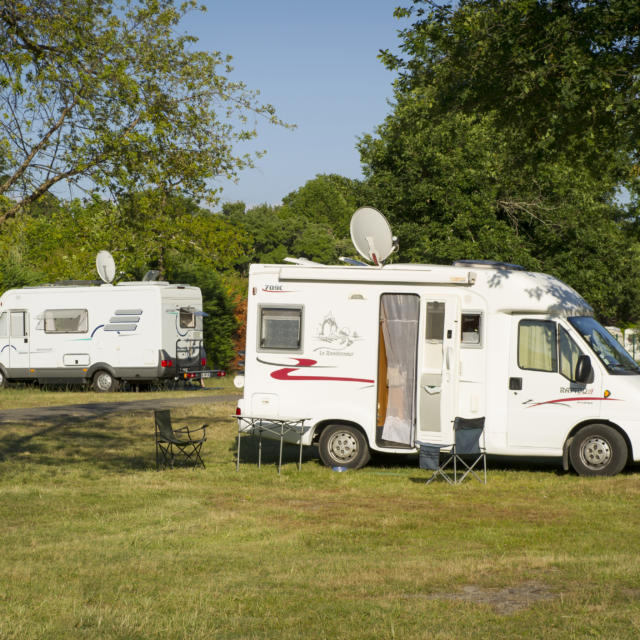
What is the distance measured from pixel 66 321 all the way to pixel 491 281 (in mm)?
15347

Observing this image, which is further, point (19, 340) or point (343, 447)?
point (19, 340)

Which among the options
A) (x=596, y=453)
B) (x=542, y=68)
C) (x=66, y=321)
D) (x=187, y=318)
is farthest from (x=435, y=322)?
(x=66, y=321)

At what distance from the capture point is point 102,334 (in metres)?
24.2

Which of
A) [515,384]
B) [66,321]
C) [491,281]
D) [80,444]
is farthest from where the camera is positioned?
[66,321]

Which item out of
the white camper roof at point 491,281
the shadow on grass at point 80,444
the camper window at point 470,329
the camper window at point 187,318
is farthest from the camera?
the camper window at point 187,318

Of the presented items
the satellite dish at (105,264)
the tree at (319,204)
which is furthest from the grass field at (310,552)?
the tree at (319,204)

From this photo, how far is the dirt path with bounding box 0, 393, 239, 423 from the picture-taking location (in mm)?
17644

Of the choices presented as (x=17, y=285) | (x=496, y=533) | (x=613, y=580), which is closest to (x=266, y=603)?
(x=613, y=580)

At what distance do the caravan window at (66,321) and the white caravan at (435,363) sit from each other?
12862 millimetres

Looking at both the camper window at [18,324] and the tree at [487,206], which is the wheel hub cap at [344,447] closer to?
the tree at [487,206]

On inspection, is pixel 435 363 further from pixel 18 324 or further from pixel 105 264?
pixel 18 324

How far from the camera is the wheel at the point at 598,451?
37.4 ft

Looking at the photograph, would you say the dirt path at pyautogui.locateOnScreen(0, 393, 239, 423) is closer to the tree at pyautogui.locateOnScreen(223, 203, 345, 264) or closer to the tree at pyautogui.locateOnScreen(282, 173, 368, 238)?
the tree at pyautogui.locateOnScreen(223, 203, 345, 264)

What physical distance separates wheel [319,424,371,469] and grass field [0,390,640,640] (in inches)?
13.6
